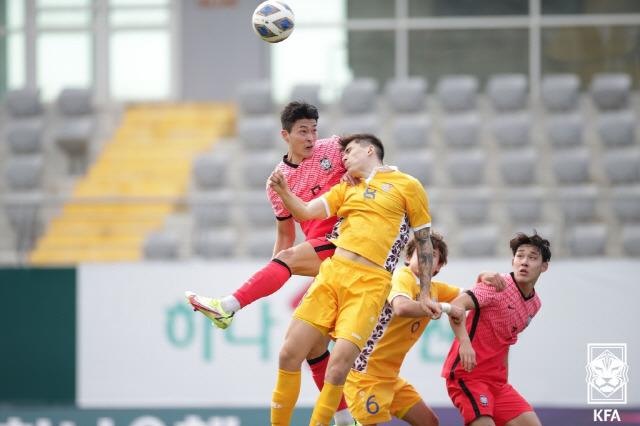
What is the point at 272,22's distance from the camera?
609cm

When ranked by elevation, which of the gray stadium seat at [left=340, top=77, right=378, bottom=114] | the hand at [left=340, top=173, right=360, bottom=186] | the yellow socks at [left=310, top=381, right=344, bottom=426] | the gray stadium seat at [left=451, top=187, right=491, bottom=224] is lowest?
the yellow socks at [left=310, top=381, right=344, bottom=426]

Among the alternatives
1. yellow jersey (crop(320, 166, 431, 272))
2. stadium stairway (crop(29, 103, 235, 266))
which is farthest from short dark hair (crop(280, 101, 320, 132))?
stadium stairway (crop(29, 103, 235, 266))

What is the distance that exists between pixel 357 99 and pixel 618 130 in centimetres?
329

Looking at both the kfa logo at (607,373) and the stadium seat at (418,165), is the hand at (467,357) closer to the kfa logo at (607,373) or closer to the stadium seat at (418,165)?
the kfa logo at (607,373)

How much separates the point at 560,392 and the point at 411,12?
6.65m

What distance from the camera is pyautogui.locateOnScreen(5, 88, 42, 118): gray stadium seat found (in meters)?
12.7

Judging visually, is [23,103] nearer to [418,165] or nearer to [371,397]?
[418,165]

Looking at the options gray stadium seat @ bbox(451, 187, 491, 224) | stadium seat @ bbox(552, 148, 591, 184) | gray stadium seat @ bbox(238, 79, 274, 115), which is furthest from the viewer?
gray stadium seat @ bbox(238, 79, 274, 115)

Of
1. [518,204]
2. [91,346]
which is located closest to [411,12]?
[518,204]

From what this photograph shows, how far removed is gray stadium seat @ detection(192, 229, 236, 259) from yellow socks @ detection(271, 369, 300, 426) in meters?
3.85

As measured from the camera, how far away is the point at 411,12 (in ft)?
43.4

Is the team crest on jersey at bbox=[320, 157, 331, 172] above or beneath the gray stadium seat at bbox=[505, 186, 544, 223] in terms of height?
above

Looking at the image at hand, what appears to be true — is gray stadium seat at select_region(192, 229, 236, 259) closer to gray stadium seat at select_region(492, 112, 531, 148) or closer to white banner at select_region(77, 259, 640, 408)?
Answer: white banner at select_region(77, 259, 640, 408)

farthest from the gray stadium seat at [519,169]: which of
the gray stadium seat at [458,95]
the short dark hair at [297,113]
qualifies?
the short dark hair at [297,113]
